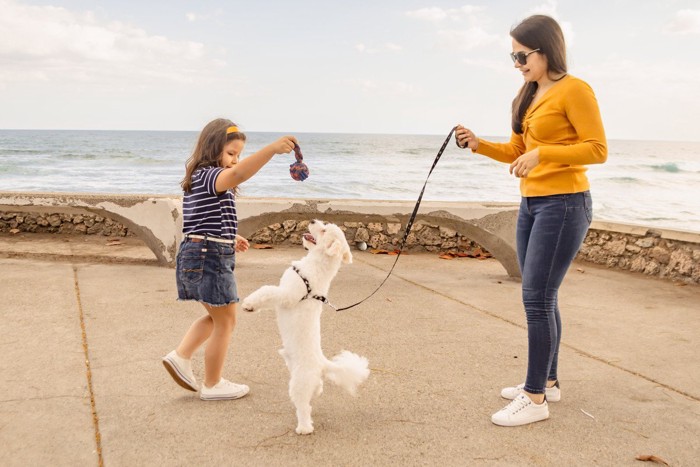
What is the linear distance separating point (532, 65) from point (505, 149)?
55cm

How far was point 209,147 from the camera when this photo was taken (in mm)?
3320

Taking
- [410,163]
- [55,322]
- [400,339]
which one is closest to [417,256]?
[400,339]

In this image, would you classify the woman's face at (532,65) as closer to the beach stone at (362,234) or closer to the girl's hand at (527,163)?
the girl's hand at (527,163)

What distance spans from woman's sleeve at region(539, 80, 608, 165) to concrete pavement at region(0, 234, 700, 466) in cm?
134

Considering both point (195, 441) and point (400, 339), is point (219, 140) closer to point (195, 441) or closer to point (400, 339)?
point (195, 441)

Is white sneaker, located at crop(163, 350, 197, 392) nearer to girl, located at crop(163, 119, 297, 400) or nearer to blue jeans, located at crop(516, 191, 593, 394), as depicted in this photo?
girl, located at crop(163, 119, 297, 400)

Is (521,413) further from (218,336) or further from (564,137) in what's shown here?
(218,336)

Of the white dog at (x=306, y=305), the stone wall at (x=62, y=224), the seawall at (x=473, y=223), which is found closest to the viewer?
the white dog at (x=306, y=305)

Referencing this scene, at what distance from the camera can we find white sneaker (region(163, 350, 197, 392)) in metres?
3.43

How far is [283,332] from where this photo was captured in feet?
10.2

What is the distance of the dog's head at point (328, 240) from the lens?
2.98 m

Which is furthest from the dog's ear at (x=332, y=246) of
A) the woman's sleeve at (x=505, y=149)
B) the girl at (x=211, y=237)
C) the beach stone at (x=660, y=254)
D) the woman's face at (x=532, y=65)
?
the beach stone at (x=660, y=254)

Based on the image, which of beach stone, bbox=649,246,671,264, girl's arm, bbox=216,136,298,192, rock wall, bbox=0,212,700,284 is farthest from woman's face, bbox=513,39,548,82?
beach stone, bbox=649,246,671,264

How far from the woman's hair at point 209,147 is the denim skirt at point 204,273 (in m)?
0.32
